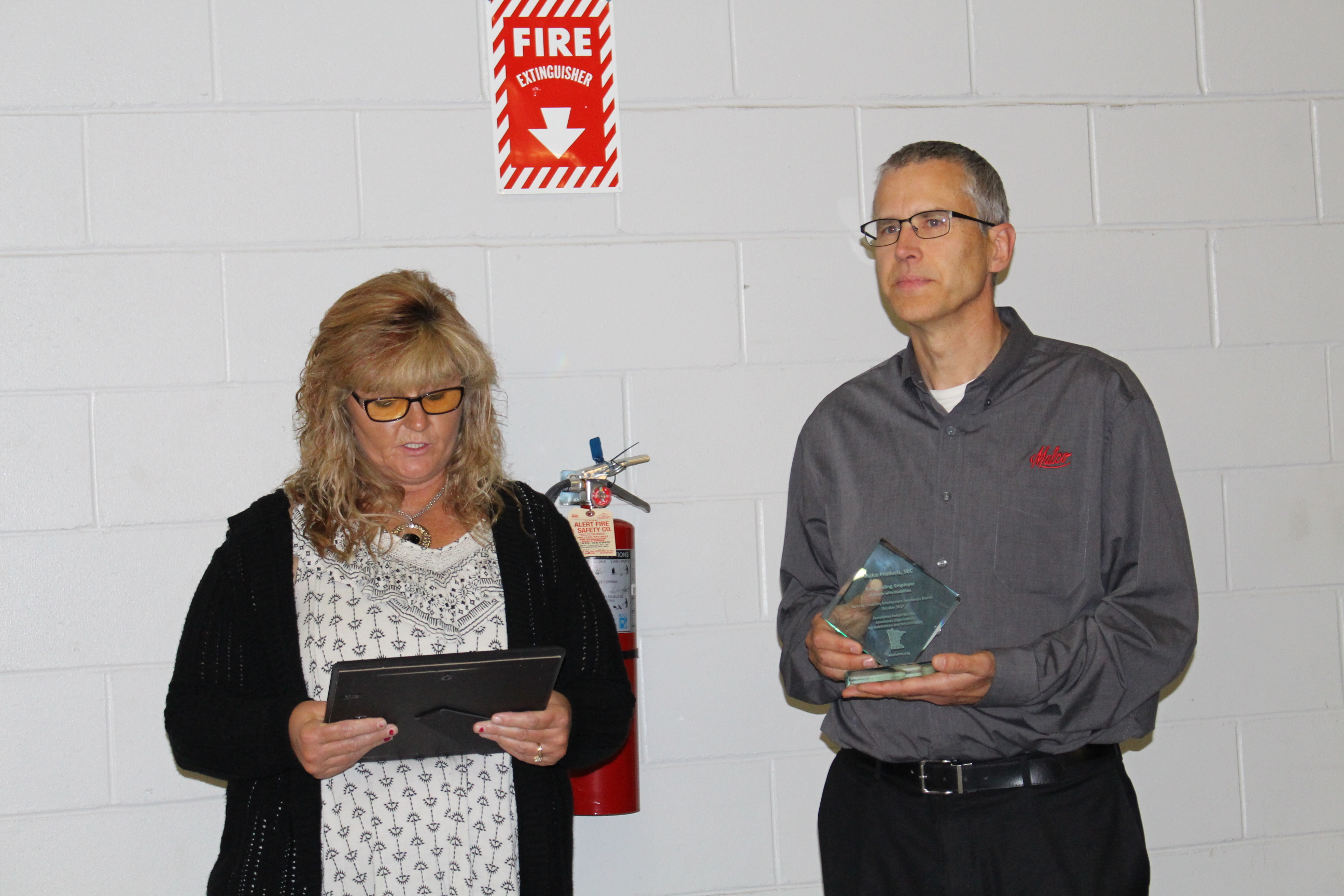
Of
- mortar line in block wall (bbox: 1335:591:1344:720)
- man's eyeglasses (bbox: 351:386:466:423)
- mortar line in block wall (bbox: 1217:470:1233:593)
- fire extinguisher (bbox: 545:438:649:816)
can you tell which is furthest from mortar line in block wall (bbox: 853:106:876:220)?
mortar line in block wall (bbox: 1335:591:1344:720)

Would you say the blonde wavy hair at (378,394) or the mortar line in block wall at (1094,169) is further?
the mortar line in block wall at (1094,169)

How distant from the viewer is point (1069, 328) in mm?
2521

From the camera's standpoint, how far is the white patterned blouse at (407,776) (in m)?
1.72

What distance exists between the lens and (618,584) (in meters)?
2.26

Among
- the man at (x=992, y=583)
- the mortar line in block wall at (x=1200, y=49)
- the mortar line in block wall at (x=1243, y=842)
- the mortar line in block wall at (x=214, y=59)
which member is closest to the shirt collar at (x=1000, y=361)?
the man at (x=992, y=583)

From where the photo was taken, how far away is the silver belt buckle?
5.98 ft

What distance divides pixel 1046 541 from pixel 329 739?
110cm

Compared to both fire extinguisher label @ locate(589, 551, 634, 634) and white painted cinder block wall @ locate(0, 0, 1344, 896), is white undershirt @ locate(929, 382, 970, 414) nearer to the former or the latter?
white painted cinder block wall @ locate(0, 0, 1344, 896)

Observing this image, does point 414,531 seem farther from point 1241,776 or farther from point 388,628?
point 1241,776

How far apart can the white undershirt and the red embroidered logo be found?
6.3 inches

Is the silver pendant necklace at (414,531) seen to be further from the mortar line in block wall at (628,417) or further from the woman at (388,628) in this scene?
the mortar line in block wall at (628,417)

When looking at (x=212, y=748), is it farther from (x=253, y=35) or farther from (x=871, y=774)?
(x=253, y=35)

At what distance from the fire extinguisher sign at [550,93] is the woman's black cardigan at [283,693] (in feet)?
2.51

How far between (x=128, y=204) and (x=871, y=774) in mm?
1700
